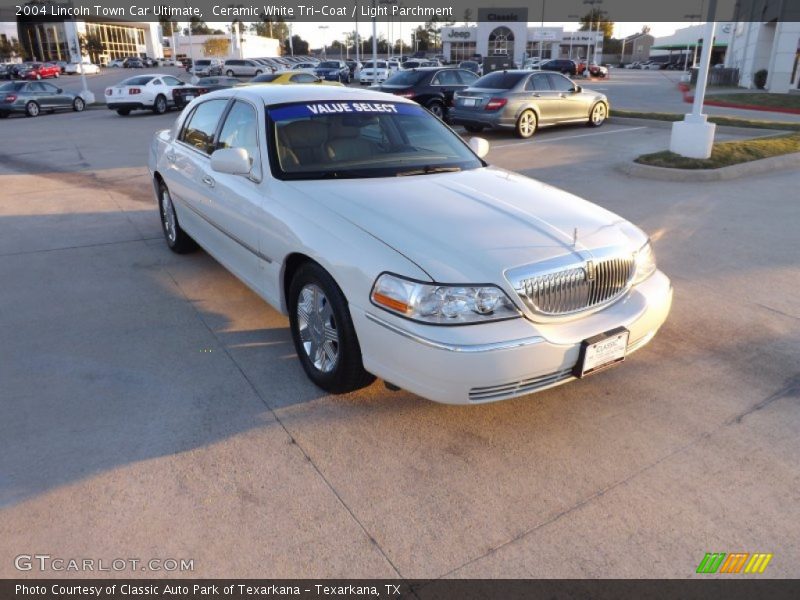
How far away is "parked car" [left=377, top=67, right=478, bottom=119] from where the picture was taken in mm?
16906

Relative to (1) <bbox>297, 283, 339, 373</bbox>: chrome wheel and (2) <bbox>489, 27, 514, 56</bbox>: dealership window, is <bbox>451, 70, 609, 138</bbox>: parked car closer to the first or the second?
(1) <bbox>297, 283, 339, 373</bbox>: chrome wheel

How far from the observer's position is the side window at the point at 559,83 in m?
15.5

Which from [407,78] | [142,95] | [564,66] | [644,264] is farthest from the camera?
[564,66]

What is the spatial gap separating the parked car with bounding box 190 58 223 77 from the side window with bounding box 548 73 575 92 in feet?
125

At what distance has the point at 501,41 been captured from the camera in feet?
287

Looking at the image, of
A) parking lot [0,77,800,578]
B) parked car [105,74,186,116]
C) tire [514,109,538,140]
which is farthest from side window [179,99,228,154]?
parked car [105,74,186,116]

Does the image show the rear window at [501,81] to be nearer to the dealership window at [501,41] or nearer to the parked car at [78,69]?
the parked car at [78,69]

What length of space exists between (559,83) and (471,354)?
47.5ft

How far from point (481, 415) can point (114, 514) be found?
1892 mm

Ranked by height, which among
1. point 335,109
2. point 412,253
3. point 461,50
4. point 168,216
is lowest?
point 168,216

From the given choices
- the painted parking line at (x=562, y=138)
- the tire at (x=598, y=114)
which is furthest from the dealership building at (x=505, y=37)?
the painted parking line at (x=562, y=138)

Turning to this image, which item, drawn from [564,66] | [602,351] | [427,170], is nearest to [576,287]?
[602,351]

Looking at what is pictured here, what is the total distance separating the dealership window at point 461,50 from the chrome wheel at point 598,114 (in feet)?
262

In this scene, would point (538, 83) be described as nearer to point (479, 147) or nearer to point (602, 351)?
point (479, 147)
